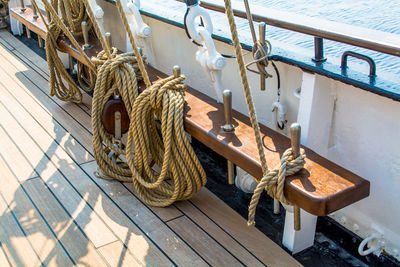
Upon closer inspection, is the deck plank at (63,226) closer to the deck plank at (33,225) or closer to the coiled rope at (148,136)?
the deck plank at (33,225)

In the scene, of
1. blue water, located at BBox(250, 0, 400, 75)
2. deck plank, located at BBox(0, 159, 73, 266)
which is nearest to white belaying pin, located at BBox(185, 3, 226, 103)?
blue water, located at BBox(250, 0, 400, 75)

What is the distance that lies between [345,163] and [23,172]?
65.0 inches

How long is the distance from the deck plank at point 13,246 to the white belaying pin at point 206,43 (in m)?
1.08

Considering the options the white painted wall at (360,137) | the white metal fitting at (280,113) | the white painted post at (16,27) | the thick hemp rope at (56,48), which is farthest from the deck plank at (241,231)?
the white painted post at (16,27)

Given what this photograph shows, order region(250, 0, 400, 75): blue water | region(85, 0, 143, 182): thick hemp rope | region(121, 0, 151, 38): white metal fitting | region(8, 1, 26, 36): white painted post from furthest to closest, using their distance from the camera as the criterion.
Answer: region(8, 1, 26, 36): white painted post → region(121, 0, 151, 38): white metal fitting → region(250, 0, 400, 75): blue water → region(85, 0, 143, 182): thick hemp rope

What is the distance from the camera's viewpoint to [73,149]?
2.85 meters

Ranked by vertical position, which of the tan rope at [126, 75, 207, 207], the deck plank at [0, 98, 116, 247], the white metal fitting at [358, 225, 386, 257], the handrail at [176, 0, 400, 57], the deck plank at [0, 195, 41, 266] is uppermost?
the handrail at [176, 0, 400, 57]

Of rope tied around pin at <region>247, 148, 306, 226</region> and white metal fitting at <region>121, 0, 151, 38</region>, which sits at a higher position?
white metal fitting at <region>121, 0, 151, 38</region>

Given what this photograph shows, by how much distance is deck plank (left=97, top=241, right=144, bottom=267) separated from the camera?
1965mm

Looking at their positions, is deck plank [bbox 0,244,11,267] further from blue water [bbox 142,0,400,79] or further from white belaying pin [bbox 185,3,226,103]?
blue water [bbox 142,0,400,79]

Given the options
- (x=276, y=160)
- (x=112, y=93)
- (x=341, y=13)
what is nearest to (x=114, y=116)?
(x=112, y=93)

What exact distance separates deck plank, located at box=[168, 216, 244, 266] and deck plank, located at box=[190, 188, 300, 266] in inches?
3.8

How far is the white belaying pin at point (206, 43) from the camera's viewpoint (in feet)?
7.10

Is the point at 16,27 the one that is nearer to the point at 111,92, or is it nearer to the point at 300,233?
the point at 111,92
